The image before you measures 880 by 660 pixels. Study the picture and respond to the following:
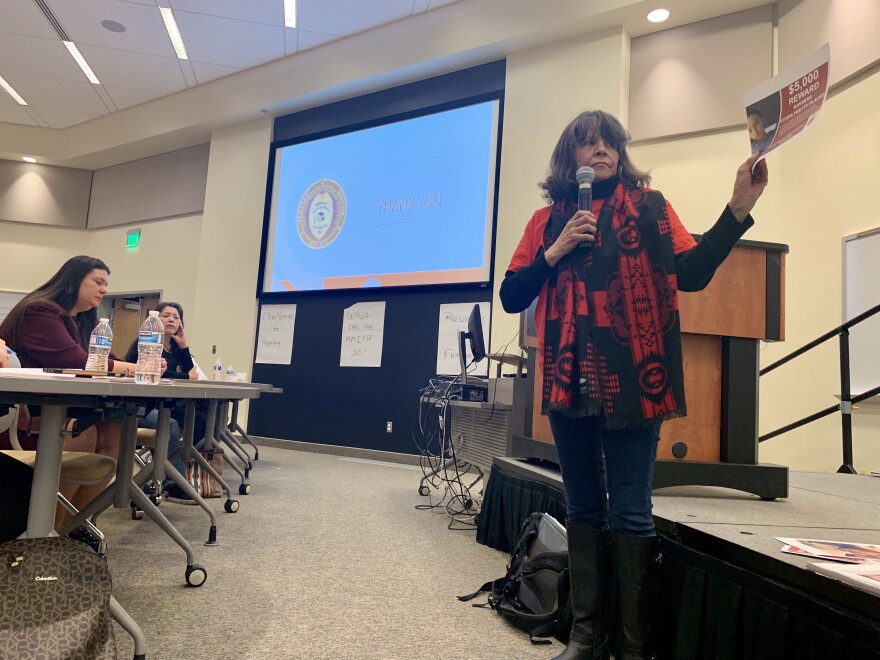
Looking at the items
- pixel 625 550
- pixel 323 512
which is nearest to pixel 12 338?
pixel 323 512

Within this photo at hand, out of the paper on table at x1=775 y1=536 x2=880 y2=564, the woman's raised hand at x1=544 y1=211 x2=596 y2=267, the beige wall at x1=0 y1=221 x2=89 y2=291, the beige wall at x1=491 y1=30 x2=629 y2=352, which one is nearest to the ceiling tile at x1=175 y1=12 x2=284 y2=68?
the beige wall at x1=491 y1=30 x2=629 y2=352

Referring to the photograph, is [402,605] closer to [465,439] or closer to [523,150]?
[465,439]

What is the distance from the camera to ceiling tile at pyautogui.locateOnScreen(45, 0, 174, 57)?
5098mm

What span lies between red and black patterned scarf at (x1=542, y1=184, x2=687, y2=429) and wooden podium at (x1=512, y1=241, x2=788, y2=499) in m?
0.71

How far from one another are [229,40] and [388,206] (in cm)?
231

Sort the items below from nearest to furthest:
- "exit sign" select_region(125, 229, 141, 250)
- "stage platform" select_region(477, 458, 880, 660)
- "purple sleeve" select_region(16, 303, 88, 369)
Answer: "stage platform" select_region(477, 458, 880, 660) < "purple sleeve" select_region(16, 303, 88, 369) < "exit sign" select_region(125, 229, 141, 250)

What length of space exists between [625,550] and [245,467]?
3.07 m

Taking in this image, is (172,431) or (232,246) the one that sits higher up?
(232,246)

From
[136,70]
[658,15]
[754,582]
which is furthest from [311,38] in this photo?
[754,582]

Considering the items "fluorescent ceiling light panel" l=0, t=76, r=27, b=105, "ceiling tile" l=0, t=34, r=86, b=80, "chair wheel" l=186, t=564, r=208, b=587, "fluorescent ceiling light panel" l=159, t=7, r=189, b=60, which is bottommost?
"chair wheel" l=186, t=564, r=208, b=587

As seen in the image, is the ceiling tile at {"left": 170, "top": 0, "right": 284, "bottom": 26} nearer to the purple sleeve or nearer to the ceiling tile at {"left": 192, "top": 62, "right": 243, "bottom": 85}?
the ceiling tile at {"left": 192, "top": 62, "right": 243, "bottom": 85}

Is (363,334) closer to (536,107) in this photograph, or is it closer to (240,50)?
(536,107)

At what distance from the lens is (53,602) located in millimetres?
981

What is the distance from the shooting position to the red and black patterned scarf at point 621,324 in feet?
3.70
